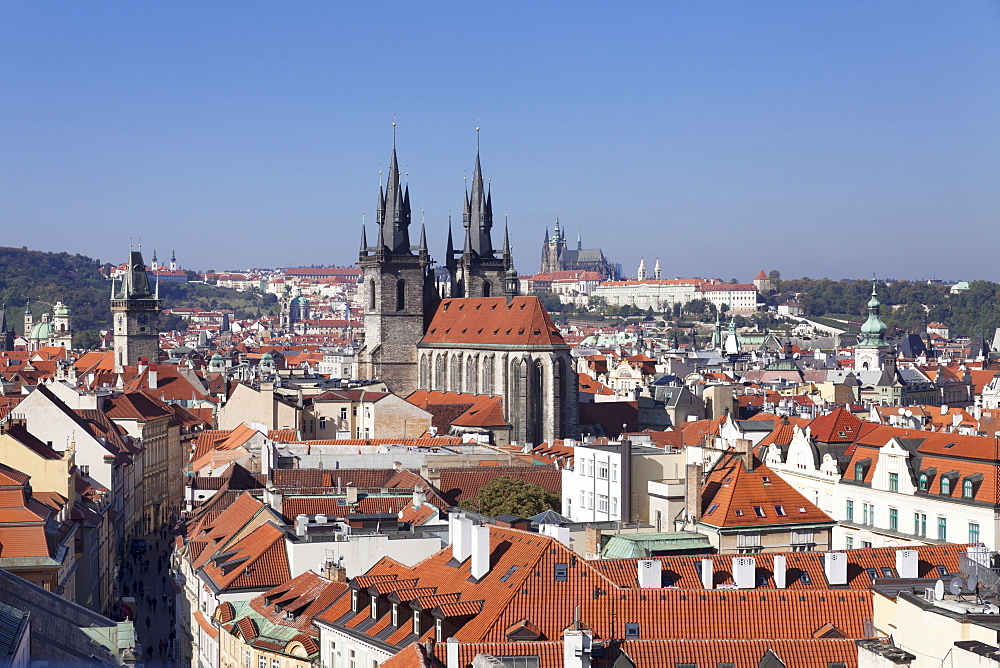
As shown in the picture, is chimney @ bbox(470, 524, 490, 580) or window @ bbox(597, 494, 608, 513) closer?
chimney @ bbox(470, 524, 490, 580)

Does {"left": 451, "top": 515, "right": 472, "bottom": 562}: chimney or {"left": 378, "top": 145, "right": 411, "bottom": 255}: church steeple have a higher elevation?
{"left": 378, "top": 145, "right": 411, "bottom": 255}: church steeple

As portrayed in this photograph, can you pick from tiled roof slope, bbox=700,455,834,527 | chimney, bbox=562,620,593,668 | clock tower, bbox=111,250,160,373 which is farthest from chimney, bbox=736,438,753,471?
clock tower, bbox=111,250,160,373

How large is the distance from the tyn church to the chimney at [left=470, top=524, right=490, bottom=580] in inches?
2414

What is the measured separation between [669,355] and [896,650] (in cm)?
15023

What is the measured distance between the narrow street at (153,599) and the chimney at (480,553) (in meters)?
8.75

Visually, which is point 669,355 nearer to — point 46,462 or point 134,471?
point 134,471

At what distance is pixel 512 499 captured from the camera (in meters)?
49.1

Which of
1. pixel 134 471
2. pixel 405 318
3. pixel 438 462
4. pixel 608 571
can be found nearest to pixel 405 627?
pixel 608 571

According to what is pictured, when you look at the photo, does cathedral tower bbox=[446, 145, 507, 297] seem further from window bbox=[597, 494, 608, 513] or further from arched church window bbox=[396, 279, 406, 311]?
window bbox=[597, 494, 608, 513]

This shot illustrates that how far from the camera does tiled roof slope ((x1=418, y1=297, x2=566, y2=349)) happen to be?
305 ft

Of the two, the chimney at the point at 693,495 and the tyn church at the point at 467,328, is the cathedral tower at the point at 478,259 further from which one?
the chimney at the point at 693,495

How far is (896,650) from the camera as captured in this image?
67.4 feet

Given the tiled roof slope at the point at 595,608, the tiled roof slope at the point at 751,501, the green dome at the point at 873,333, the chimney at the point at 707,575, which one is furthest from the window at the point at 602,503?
the green dome at the point at 873,333

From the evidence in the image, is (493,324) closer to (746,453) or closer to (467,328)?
(467,328)
